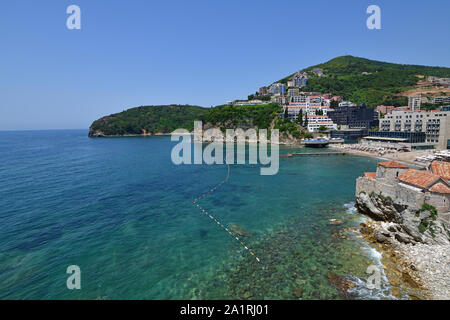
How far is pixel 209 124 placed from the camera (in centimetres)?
13212

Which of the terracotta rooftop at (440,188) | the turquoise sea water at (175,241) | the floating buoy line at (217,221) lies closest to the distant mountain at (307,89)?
the floating buoy line at (217,221)

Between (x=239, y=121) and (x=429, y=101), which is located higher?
(x=429, y=101)

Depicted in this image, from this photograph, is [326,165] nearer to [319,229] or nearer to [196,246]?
[319,229]

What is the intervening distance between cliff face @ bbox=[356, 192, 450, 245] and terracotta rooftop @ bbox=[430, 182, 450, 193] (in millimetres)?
1520

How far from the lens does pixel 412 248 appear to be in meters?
16.3

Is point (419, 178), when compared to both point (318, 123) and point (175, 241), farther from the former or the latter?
point (318, 123)

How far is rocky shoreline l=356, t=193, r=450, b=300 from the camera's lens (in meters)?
13.2

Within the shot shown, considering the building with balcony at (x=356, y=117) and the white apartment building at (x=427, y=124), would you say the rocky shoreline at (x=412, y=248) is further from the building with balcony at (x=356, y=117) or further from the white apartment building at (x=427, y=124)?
the building with balcony at (x=356, y=117)

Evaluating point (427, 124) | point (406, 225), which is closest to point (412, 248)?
point (406, 225)

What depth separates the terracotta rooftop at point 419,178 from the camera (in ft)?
57.6

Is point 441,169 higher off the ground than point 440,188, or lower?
higher

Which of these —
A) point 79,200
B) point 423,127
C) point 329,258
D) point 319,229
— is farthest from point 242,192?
point 423,127

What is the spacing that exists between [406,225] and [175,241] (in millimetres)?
20196
